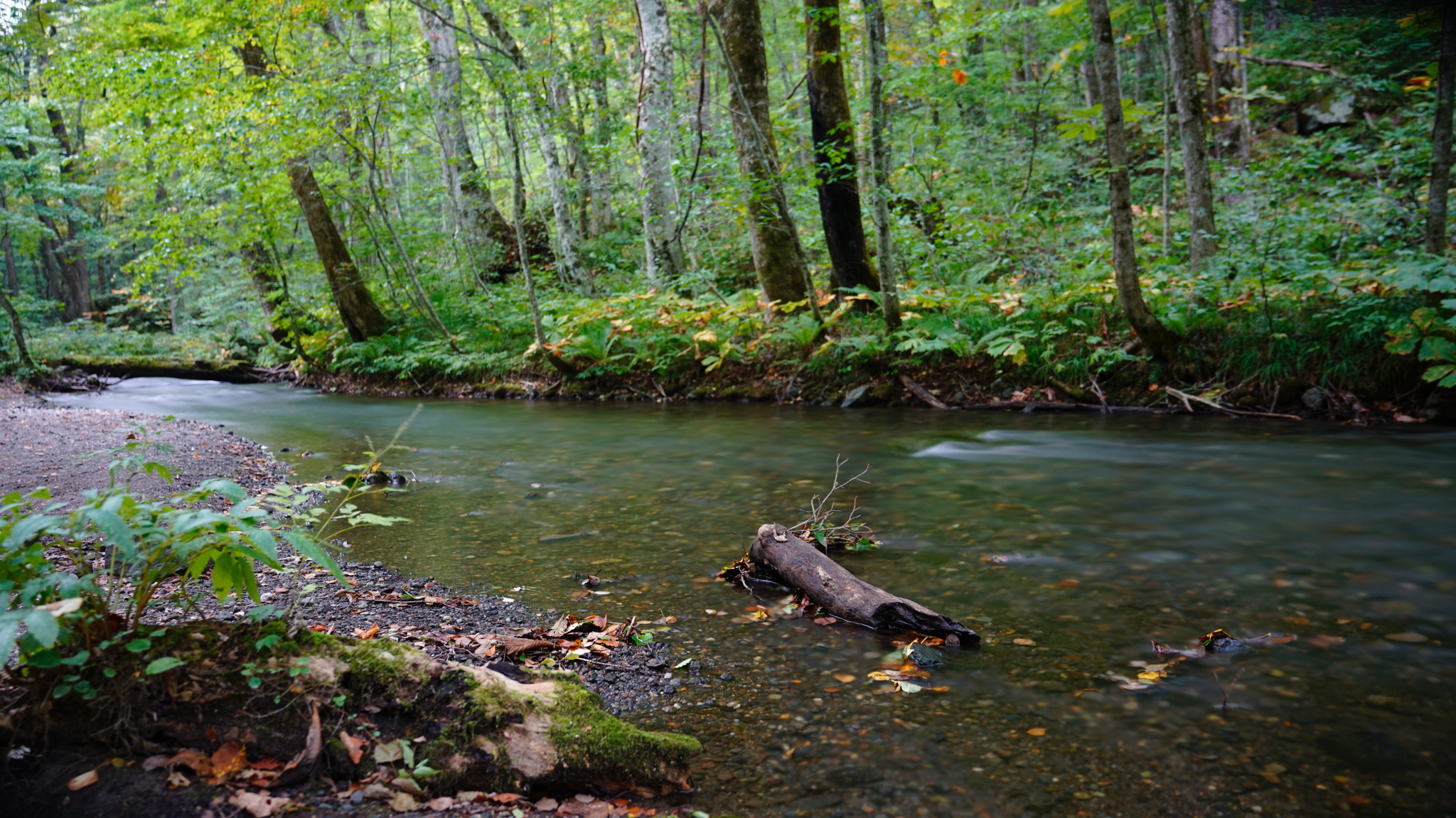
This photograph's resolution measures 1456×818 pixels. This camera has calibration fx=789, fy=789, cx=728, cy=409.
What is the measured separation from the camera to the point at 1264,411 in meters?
8.88

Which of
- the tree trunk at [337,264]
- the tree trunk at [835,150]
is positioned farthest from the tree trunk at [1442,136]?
the tree trunk at [337,264]

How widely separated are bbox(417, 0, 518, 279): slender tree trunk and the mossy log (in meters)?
15.4

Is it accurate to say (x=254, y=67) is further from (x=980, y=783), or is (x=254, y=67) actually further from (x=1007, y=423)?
(x=980, y=783)

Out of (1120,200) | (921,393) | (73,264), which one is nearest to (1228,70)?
(1120,200)

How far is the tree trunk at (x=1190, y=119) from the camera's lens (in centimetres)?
960

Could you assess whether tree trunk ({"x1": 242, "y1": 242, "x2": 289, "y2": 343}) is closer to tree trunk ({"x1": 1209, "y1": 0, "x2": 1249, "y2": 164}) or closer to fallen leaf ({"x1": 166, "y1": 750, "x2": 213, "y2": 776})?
fallen leaf ({"x1": 166, "y1": 750, "x2": 213, "y2": 776})

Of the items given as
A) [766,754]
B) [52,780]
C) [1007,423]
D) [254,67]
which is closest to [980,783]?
[766,754]

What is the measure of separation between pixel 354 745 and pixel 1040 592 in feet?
11.3

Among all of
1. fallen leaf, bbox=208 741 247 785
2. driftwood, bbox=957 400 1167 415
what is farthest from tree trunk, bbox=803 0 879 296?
fallen leaf, bbox=208 741 247 785

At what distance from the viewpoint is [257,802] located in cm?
198

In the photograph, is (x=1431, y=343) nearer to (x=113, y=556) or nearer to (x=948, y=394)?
(x=948, y=394)

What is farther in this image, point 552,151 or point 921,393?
point 552,151

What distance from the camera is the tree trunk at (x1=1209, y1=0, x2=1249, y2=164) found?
17.5 metres

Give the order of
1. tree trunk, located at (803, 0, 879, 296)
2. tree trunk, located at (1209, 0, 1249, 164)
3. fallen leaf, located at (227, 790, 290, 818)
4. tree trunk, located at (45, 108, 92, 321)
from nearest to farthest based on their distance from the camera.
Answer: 1. fallen leaf, located at (227, 790, 290, 818)
2. tree trunk, located at (803, 0, 879, 296)
3. tree trunk, located at (1209, 0, 1249, 164)
4. tree trunk, located at (45, 108, 92, 321)
